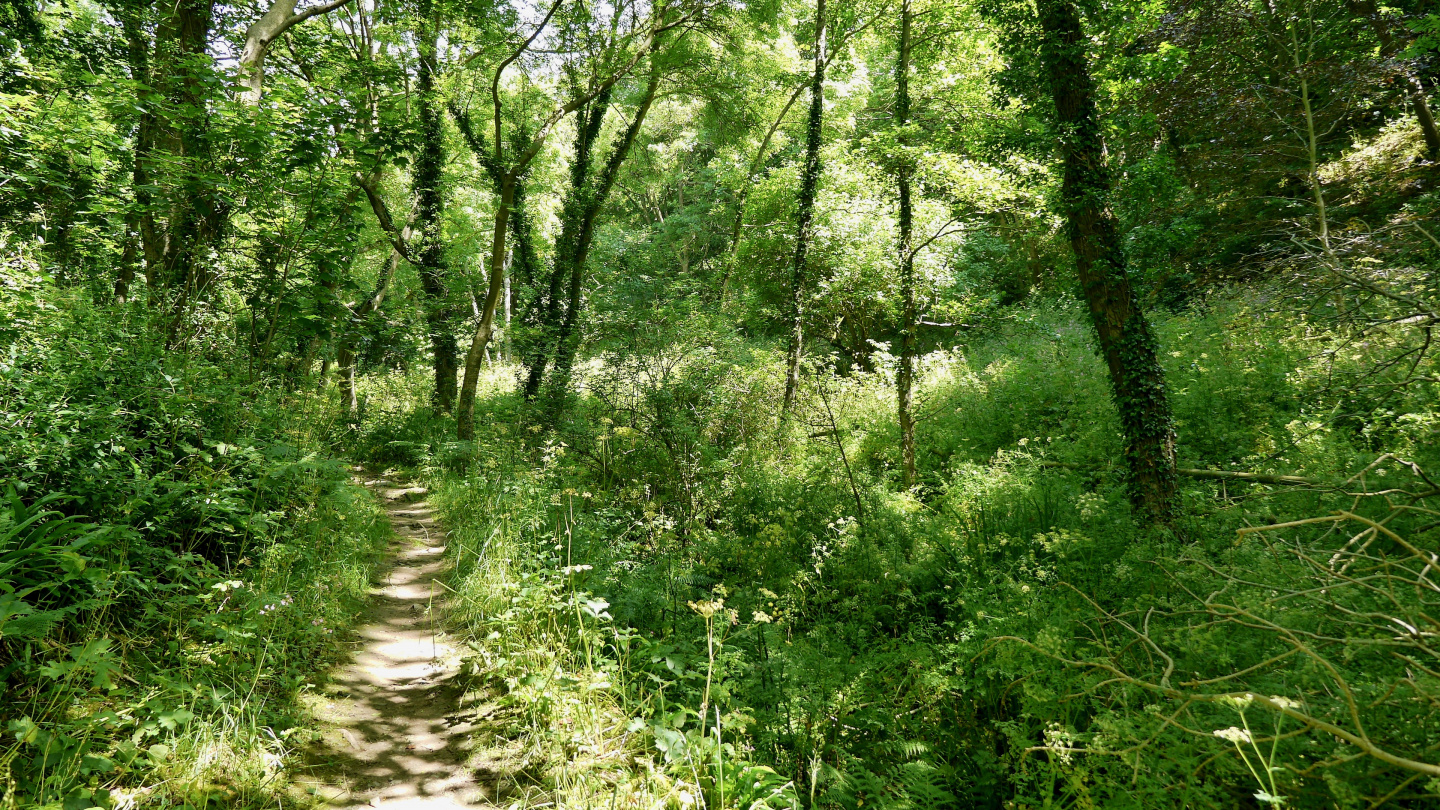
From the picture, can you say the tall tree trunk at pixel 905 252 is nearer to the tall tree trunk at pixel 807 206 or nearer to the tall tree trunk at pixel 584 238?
the tall tree trunk at pixel 807 206

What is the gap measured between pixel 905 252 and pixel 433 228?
9.75 m

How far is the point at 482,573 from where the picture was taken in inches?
218

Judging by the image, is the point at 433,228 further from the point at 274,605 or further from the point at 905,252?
the point at 274,605

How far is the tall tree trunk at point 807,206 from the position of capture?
10227mm

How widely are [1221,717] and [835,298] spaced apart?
28.2 ft

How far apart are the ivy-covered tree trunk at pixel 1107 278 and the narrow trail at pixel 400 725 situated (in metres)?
5.86

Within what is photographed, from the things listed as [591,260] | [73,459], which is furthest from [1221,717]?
[591,260]

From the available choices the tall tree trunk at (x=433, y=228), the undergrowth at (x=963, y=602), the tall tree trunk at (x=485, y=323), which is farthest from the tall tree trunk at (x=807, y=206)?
the tall tree trunk at (x=433, y=228)

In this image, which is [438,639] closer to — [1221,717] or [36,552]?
[36,552]

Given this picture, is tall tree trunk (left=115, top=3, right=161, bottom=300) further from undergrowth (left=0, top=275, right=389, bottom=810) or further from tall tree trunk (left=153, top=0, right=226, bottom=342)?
undergrowth (left=0, top=275, right=389, bottom=810)

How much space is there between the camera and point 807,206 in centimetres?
1042

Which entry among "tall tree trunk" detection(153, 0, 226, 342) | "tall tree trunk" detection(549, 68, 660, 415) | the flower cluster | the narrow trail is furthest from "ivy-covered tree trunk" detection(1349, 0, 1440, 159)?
the flower cluster

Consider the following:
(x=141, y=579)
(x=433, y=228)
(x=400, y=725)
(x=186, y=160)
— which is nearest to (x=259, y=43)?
(x=186, y=160)

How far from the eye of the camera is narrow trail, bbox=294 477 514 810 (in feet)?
11.1
